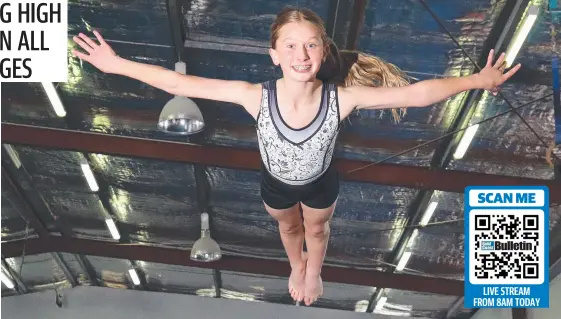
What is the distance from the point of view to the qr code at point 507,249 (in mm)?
4016

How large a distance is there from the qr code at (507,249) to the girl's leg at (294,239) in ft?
2.99

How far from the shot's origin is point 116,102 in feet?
24.5

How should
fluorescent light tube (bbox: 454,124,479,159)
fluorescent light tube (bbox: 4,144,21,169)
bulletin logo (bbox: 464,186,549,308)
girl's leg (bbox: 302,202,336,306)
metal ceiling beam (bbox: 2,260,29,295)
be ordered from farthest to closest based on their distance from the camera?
metal ceiling beam (bbox: 2,260,29,295) → fluorescent light tube (bbox: 4,144,21,169) → fluorescent light tube (bbox: 454,124,479,159) → bulletin logo (bbox: 464,186,549,308) → girl's leg (bbox: 302,202,336,306)

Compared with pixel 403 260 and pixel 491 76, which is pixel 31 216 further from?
A: pixel 491 76

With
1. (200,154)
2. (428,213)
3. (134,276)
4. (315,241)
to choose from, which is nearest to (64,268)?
(134,276)

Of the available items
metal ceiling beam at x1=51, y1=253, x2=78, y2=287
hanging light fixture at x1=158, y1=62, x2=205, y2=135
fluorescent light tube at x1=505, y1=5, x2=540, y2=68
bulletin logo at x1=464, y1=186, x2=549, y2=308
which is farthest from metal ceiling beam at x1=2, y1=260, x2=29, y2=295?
bulletin logo at x1=464, y1=186, x2=549, y2=308

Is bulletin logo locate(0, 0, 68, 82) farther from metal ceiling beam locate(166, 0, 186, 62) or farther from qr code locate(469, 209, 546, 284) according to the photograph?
metal ceiling beam locate(166, 0, 186, 62)

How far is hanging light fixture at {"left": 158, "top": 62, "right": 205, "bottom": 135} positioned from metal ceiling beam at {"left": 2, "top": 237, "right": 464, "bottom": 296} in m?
5.75

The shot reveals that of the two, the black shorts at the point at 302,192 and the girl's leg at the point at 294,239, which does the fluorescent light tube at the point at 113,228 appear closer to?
the girl's leg at the point at 294,239

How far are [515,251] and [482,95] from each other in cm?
285

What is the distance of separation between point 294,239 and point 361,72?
2.92 feet

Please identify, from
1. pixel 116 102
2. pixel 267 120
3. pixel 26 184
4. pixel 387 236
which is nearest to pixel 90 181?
pixel 26 184

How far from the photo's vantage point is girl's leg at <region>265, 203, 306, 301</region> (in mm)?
3254

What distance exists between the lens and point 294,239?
350 centimetres
